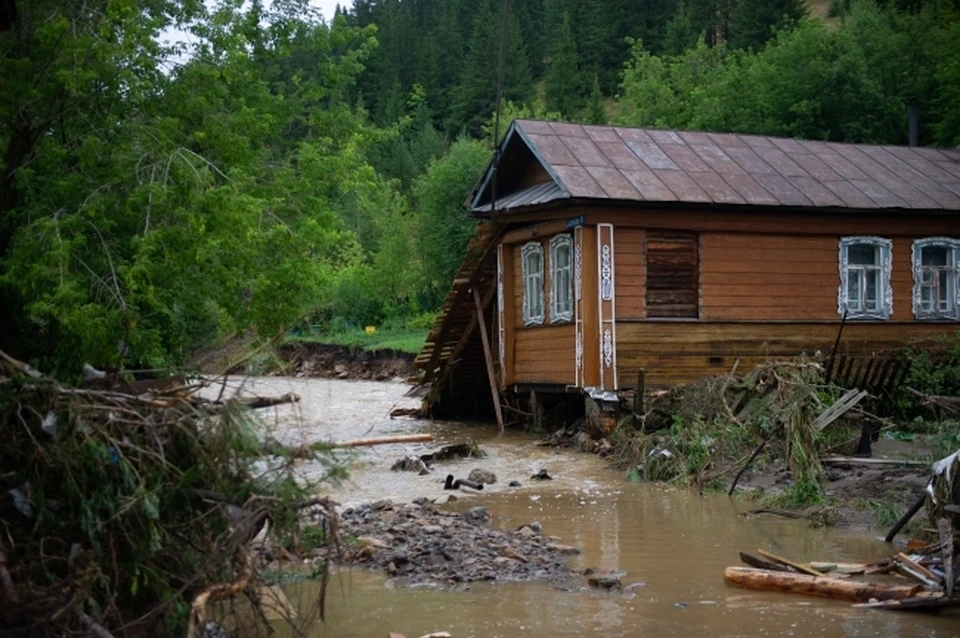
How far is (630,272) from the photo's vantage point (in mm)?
18859

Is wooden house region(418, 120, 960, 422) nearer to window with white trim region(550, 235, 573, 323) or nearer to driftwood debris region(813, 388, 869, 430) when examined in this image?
window with white trim region(550, 235, 573, 323)

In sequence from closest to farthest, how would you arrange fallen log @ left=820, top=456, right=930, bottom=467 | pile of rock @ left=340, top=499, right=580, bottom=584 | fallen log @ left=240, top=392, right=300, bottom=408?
fallen log @ left=240, top=392, right=300, bottom=408, pile of rock @ left=340, top=499, right=580, bottom=584, fallen log @ left=820, top=456, right=930, bottom=467

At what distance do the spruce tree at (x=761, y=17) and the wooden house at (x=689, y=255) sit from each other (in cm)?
4209

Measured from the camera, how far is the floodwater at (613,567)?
7535mm

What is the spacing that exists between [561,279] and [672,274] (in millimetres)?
1868

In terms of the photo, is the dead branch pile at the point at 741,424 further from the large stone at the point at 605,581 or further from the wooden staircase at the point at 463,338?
the wooden staircase at the point at 463,338

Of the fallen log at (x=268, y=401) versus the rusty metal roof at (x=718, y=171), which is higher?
the rusty metal roof at (x=718, y=171)

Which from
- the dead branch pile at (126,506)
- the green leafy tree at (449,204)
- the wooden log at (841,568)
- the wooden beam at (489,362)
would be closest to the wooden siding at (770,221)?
the wooden beam at (489,362)

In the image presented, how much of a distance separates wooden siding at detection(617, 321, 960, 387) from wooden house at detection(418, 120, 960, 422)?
0.09ft

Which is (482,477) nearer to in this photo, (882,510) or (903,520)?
(882,510)

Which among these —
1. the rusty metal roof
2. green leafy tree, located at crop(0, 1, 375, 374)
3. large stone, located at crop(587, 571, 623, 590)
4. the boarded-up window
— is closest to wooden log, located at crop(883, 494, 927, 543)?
large stone, located at crop(587, 571, 623, 590)

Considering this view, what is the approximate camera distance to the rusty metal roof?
62.1ft

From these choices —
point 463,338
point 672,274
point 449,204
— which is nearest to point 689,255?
point 672,274

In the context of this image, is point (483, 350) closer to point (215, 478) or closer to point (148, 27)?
point (148, 27)
